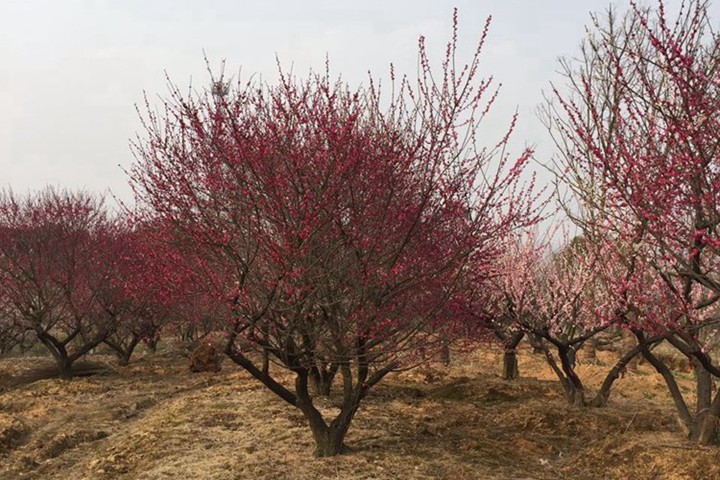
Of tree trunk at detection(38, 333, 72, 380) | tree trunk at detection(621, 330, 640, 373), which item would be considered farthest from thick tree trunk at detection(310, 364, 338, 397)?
tree trunk at detection(621, 330, 640, 373)

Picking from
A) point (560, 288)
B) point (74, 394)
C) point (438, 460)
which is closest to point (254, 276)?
point (438, 460)

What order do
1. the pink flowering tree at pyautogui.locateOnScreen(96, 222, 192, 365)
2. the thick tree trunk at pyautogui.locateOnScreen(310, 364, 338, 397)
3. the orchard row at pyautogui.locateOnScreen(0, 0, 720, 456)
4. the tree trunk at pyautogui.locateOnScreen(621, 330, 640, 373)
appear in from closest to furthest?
the orchard row at pyautogui.locateOnScreen(0, 0, 720, 456) → the thick tree trunk at pyautogui.locateOnScreen(310, 364, 338, 397) → the pink flowering tree at pyautogui.locateOnScreen(96, 222, 192, 365) → the tree trunk at pyautogui.locateOnScreen(621, 330, 640, 373)

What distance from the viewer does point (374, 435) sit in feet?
27.9

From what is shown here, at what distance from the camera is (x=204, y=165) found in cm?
763

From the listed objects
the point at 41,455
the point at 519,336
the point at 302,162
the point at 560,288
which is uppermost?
the point at 302,162

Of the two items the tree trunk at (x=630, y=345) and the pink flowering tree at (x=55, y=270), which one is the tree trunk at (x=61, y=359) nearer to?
the pink flowering tree at (x=55, y=270)

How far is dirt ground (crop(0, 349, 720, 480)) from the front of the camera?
6.99 metres

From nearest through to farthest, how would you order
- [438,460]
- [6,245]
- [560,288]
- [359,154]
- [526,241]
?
[359,154] < [438,460] < [560,288] < [526,241] < [6,245]

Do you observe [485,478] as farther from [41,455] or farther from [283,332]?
[41,455]

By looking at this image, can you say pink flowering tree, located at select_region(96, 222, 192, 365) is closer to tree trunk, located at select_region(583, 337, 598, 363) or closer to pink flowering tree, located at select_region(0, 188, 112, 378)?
pink flowering tree, located at select_region(0, 188, 112, 378)

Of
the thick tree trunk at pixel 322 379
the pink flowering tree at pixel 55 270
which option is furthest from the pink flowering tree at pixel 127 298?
the thick tree trunk at pixel 322 379

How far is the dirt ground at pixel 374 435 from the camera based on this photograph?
699cm

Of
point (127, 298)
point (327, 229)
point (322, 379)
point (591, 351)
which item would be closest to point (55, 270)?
point (127, 298)

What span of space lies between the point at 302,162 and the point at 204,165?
5.72 feet
